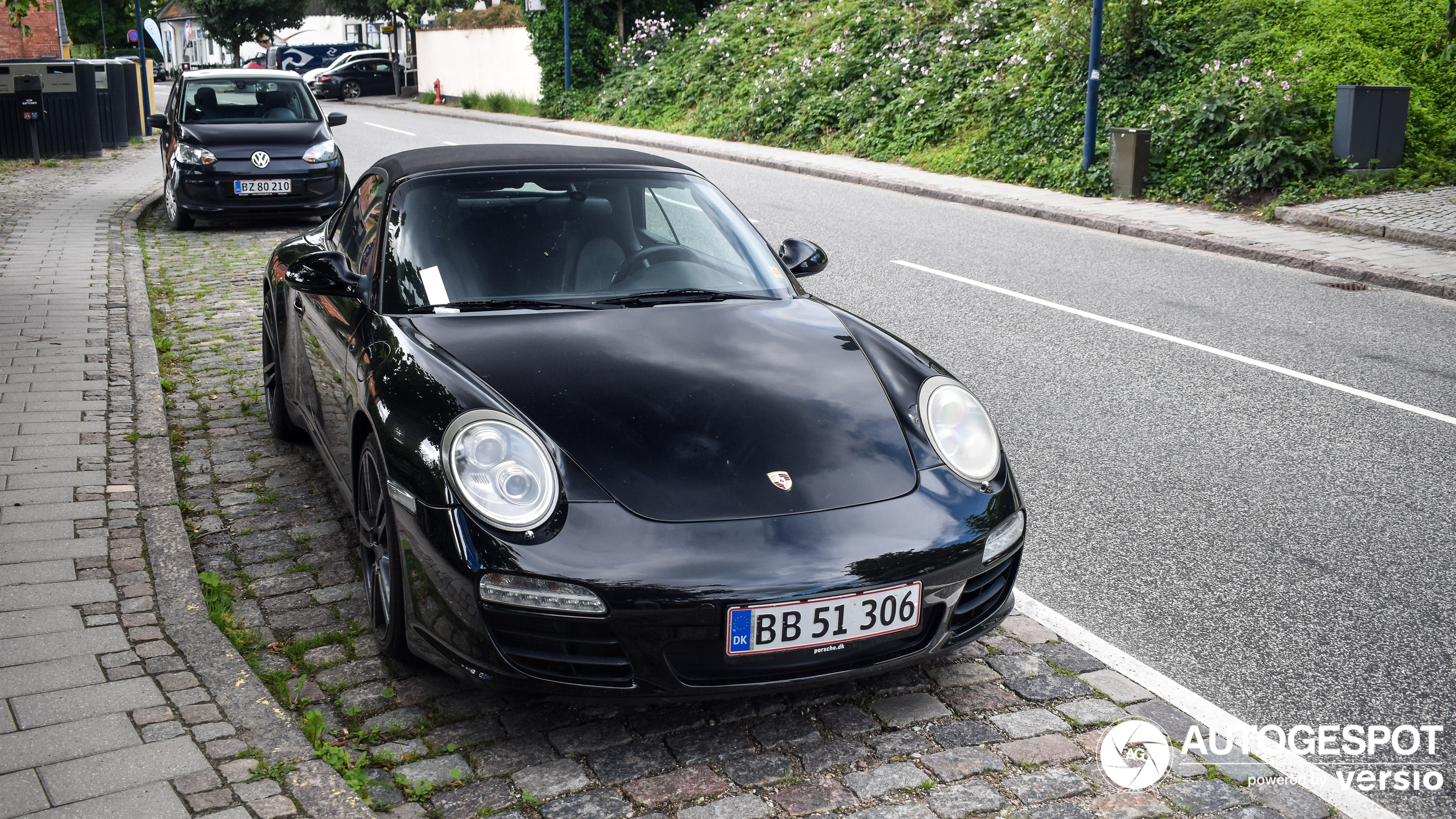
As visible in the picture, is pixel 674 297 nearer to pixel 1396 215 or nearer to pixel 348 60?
pixel 1396 215

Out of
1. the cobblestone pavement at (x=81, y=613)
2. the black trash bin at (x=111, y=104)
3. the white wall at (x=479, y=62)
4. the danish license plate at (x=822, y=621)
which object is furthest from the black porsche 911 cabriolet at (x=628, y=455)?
the white wall at (x=479, y=62)

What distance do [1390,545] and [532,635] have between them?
10.9 feet

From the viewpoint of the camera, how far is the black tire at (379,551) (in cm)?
347

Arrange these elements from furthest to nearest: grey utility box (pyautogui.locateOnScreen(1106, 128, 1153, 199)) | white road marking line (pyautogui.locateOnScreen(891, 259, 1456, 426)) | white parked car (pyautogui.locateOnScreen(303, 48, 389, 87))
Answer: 1. white parked car (pyautogui.locateOnScreen(303, 48, 389, 87))
2. grey utility box (pyautogui.locateOnScreen(1106, 128, 1153, 199))
3. white road marking line (pyautogui.locateOnScreen(891, 259, 1456, 426))

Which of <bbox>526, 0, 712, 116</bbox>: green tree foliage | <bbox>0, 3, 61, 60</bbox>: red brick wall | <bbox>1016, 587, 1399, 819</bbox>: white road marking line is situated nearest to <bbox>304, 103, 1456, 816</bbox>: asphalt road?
<bbox>1016, 587, 1399, 819</bbox>: white road marking line

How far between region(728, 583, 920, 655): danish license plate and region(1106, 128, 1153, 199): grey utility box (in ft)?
41.7

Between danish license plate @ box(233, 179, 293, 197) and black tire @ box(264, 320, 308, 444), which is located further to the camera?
danish license plate @ box(233, 179, 293, 197)

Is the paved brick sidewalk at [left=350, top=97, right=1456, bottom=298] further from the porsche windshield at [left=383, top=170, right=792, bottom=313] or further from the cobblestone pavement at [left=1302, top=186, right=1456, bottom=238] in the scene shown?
the porsche windshield at [left=383, top=170, right=792, bottom=313]

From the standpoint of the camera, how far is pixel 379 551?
3738 mm

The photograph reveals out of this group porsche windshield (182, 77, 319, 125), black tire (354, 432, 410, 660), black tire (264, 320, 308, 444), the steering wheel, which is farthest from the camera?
porsche windshield (182, 77, 319, 125)

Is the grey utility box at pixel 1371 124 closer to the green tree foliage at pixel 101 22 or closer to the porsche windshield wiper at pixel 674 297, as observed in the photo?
the porsche windshield wiper at pixel 674 297

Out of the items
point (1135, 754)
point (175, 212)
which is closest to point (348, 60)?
point (175, 212)

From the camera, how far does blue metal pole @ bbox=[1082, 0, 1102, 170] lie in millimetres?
15234

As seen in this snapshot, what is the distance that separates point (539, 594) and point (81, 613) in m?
1.79
